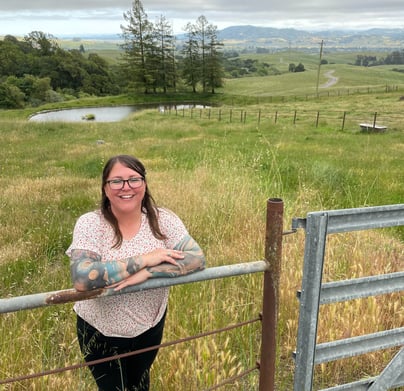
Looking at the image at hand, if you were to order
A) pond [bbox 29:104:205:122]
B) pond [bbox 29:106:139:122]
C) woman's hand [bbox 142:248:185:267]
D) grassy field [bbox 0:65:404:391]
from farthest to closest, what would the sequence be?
1. pond [bbox 29:104:205:122]
2. pond [bbox 29:106:139:122]
3. grassy field [bbox 0:65:404:391]
4. woman's hand [bbox 142:248:185:267]

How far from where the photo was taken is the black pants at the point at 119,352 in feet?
7.72

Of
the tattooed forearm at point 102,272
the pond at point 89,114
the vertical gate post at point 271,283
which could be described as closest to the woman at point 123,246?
the tattooed forearm at point 102,272

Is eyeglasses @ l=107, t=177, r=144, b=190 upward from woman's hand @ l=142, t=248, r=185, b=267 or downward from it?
upward

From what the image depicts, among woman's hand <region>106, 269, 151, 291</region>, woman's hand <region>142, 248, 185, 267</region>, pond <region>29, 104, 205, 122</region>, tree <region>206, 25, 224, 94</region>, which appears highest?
woman's hand <region>142, 248, 185, 267</region>

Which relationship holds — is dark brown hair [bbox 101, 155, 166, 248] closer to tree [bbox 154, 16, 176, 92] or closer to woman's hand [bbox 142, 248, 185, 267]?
woman's hand [bbox 142, 248, 185, 267]

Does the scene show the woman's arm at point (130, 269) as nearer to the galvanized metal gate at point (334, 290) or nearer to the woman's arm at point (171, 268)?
the woman's arm at point (171, 268)

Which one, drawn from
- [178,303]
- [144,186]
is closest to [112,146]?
[178,303]

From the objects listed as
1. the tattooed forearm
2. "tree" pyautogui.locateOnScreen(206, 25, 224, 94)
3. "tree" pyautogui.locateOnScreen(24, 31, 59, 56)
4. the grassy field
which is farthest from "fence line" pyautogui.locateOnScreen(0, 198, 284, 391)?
"tree" pyautogui.locateOnScreen(24, 31, 59, 56)

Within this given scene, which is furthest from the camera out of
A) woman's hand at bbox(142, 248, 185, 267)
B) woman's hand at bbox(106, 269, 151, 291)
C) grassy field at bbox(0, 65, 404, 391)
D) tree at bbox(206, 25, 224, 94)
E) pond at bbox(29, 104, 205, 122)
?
tree at bbox(206, 25, 224, 94)

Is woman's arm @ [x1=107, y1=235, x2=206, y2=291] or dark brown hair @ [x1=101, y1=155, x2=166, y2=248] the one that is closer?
woman's arm @ [x1=107, y1=235, x2=206, y2=291]

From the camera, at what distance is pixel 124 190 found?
7.47 feet

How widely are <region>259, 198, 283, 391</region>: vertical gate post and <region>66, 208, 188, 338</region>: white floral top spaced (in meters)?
0.60

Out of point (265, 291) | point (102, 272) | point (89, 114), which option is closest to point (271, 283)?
point (265, 291)

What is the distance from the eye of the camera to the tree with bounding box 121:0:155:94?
7194cm
